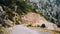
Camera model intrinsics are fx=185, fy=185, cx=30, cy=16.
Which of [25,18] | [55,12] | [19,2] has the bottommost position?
[55,12]

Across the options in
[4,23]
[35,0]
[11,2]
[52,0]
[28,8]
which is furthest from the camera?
[52,0]

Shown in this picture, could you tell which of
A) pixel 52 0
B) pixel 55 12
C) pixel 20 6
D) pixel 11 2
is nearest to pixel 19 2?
pixel 20 6

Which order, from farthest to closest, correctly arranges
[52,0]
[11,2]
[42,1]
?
[52,0], [42,1], [11,2]

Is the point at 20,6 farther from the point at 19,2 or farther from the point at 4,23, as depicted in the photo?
the point at 4,23

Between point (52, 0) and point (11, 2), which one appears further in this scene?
point (52, 0)

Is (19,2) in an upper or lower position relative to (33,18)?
upper

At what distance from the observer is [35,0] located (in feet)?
266

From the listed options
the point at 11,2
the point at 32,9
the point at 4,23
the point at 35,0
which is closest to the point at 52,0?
the point at 35,0

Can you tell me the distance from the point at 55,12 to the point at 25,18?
5195 cm

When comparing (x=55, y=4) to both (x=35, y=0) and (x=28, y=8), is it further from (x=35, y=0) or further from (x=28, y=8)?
(x=28, y=8)

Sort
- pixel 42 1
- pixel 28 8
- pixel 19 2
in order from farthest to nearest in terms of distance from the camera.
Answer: pixel 42 1
pixel 28 8
pixel 19 2

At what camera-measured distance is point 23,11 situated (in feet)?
194

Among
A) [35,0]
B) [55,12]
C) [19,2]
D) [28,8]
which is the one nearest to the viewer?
[19,2]

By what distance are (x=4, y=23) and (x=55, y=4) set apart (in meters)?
87.4
